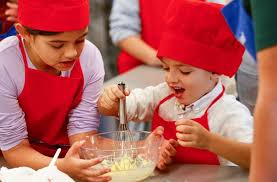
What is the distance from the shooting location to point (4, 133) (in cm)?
163

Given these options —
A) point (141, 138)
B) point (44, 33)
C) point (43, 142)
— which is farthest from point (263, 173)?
point (43, 142)

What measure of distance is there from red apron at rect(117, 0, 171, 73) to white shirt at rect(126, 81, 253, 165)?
903 mm

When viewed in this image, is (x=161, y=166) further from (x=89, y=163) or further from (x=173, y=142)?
(x=89, y=163)

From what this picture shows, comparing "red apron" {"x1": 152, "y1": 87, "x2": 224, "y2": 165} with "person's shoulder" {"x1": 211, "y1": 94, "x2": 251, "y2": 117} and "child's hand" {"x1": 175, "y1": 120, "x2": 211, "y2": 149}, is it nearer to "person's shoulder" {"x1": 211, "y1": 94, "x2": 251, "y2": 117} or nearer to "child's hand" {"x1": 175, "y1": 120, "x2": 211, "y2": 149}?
"person's shoulder" {"x1": 211, "y1": 94, "x2": 251, "y2": 117}

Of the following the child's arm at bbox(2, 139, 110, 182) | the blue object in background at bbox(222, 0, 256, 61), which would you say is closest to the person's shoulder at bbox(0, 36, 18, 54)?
the child's arm at bbox(2, 139, 110, 182)

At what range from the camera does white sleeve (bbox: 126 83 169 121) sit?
67.7 inches

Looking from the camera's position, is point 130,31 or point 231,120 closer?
point 231,120

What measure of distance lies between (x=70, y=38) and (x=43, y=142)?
37cm

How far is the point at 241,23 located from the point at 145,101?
651 millimetres

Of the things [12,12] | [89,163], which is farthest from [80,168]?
[12,12]

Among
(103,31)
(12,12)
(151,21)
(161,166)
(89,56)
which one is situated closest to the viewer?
(161,166)

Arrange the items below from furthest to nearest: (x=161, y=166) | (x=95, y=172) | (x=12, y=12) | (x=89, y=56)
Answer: (x=12, y=12)
(x=89, y=56)
(x=161, y=166)
(x=95, y=172)

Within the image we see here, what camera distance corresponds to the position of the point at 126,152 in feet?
5.02

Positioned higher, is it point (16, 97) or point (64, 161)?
point (16, 97)
